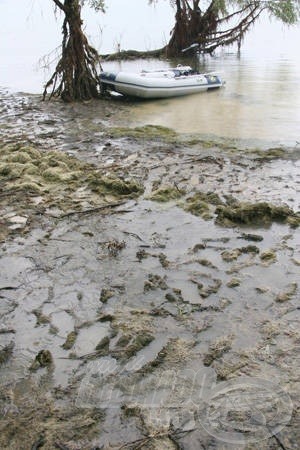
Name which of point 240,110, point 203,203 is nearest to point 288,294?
point 203,203

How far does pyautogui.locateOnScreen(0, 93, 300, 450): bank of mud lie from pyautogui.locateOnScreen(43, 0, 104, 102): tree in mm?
5600

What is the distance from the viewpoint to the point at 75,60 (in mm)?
12062

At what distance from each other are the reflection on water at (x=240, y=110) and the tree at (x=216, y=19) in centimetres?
579

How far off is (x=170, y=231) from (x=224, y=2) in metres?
18.9

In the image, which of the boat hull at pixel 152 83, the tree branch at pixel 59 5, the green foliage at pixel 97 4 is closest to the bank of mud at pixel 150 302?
the boat hull at pixel 152 83

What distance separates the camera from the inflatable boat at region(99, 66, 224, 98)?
484 inches

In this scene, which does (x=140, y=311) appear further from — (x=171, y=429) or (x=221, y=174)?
(x=221, y=174)

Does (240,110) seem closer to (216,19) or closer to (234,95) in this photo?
(234,95)

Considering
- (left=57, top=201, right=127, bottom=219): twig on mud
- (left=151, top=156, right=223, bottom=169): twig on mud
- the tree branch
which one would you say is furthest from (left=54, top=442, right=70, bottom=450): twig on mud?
the tree branch

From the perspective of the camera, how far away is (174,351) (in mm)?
3260

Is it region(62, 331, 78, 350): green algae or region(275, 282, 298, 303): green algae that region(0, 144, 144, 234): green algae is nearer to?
region(62, 331, 78, 350): green algae

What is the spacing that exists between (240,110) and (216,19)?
1304 centimetres

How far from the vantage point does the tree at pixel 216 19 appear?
2116 centimetres

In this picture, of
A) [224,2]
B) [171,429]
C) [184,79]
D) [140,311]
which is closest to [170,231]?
[140,311]
